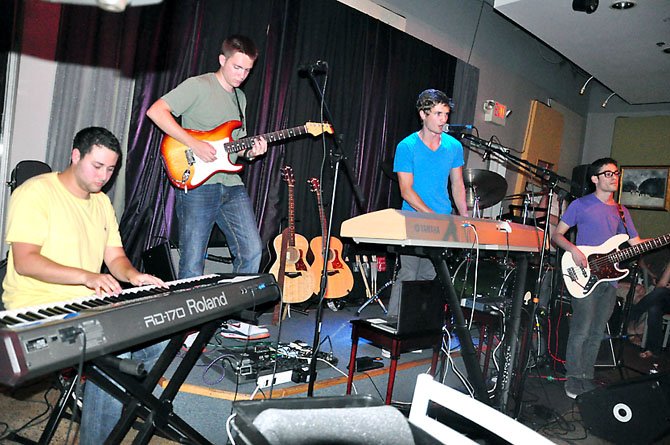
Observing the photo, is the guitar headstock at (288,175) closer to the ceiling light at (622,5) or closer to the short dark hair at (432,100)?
the short dark hair at (432,100)

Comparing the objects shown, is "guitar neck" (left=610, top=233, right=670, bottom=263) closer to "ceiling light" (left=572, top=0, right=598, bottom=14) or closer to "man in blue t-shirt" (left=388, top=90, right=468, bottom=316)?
"man in blue t-shirt" (left=388, top=90, right=468, bottom=316)

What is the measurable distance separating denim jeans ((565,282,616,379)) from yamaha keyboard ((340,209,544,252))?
1.58 meters

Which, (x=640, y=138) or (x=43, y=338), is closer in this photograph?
(x=43, y=338)

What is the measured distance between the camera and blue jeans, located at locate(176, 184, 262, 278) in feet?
10.2

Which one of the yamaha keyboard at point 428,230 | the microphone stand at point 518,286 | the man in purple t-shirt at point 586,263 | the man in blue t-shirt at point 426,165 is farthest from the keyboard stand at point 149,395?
the man in purple t-shirt at point 586,263

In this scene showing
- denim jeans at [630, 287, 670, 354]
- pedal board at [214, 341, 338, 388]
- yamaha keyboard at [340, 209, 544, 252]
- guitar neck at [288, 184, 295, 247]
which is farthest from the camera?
denim jeans at [630, 287, 670, 354]

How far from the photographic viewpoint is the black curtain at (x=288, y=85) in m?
3.85

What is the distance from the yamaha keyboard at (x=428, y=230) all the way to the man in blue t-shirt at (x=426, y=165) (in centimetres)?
69

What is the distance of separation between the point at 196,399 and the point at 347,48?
3.90 m

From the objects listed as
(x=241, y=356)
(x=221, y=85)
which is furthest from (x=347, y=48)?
(x=241, y=356)

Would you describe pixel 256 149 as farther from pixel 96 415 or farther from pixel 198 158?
pixel 96 415

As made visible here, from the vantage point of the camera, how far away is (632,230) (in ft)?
14.0

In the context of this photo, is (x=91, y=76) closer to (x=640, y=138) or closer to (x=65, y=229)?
(x=65, y=229)

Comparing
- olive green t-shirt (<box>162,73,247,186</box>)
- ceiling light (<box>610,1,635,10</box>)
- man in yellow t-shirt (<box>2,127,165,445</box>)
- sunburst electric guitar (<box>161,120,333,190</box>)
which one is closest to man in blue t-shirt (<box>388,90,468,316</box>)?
sunburst electric guitar (<box>161,120,333,190</box>)
